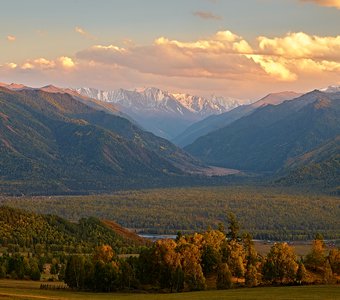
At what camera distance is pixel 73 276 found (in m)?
133

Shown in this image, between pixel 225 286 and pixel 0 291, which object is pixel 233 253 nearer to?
pixel 225 286

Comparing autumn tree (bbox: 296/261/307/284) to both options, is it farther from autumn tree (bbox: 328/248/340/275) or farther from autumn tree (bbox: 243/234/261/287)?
autumn tree (bbox: 328/248/340/275)

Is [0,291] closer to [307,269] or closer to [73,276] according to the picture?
[73,276]

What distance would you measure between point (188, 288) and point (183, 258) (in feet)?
23.8

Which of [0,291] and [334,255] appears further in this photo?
[334,255]

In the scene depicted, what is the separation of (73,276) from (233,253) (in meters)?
33.4

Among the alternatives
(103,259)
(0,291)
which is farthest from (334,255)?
(0,291)

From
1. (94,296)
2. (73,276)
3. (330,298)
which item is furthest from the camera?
(73,276)

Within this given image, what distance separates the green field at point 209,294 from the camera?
112000 mm

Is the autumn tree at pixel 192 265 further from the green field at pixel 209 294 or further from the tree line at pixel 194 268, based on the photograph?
the green field at pixel 209 294

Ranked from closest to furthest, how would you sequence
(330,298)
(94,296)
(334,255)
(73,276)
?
(330,298) < (94,296) < (73,276) < (334,255)

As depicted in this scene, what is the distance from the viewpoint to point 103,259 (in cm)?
14050

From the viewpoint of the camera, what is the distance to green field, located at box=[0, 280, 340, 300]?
367ft

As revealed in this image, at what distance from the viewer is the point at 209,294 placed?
119 m
